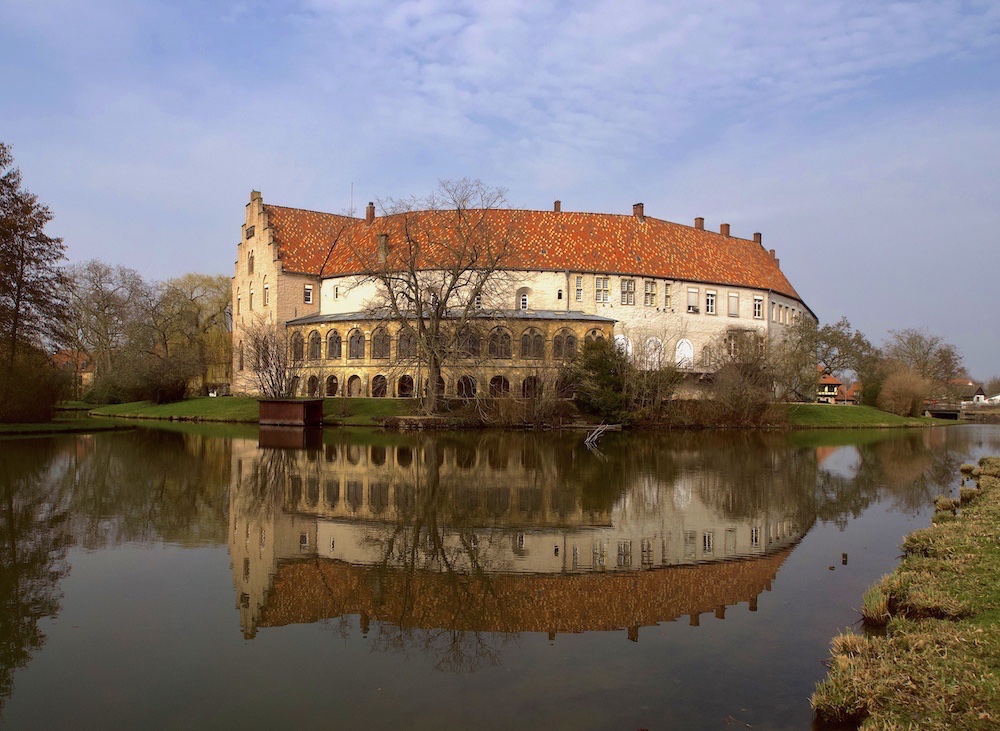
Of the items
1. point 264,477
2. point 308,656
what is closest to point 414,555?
point 308,656

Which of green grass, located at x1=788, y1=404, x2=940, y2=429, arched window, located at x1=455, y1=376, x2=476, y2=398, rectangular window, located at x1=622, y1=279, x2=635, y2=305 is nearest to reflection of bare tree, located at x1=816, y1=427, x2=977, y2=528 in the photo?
green grass, located at x1=788, y1=404, x2=940, y2=429

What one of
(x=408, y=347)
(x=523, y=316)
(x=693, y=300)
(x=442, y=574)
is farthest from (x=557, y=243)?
(x=442, y=574)

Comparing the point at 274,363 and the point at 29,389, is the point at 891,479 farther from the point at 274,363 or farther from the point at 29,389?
the point at 29,389

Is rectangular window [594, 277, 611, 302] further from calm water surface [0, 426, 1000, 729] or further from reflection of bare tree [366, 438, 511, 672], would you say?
reflection of bare tree [366, 438, 511, 672]

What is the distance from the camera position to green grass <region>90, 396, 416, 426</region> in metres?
41.0

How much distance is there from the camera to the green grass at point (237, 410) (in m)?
41.0

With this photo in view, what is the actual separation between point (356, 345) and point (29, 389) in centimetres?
2115

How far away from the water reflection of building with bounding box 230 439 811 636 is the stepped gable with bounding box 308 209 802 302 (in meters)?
32.1

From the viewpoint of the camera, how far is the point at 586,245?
170ft

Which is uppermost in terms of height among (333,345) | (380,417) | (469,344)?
(333,345)

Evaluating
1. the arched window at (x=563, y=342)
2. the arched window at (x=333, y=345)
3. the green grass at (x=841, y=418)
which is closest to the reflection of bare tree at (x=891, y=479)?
the green grass at (x=841, y=418)

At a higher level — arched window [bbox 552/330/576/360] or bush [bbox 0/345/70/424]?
arched window [bbox 552/330/576/360]

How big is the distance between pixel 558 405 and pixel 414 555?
2848 cm

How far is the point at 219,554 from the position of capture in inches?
395
